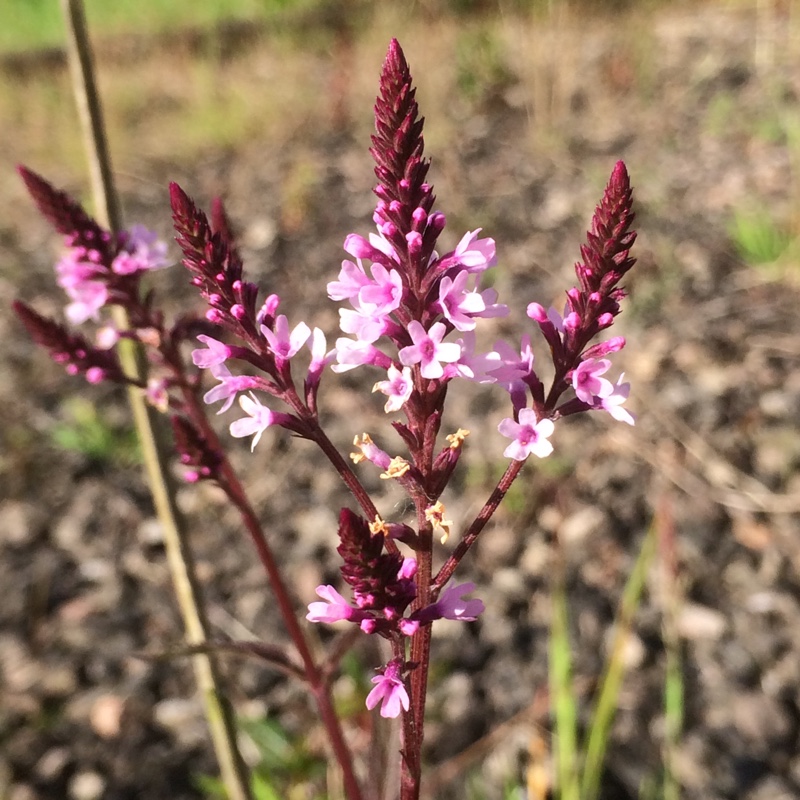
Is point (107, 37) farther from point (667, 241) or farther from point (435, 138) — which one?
point (667, 241)

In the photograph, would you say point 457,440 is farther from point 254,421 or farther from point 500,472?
point 500,472

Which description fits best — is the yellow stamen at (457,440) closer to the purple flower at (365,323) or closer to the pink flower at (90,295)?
the purple flower at (365,323)

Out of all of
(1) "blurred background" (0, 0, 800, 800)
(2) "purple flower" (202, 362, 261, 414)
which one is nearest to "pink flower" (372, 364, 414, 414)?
(2) "purple flower" (202, 362, 261, 414)

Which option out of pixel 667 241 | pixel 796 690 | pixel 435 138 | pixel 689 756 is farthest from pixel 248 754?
pixel 435 138

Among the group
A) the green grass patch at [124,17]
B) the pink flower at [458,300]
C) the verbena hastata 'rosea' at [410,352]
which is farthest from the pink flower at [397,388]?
the green grass patch at [124,17]

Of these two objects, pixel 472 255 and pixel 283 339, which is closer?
pixel 472 255

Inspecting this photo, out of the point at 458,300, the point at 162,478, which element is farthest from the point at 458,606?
the point at 162,478
